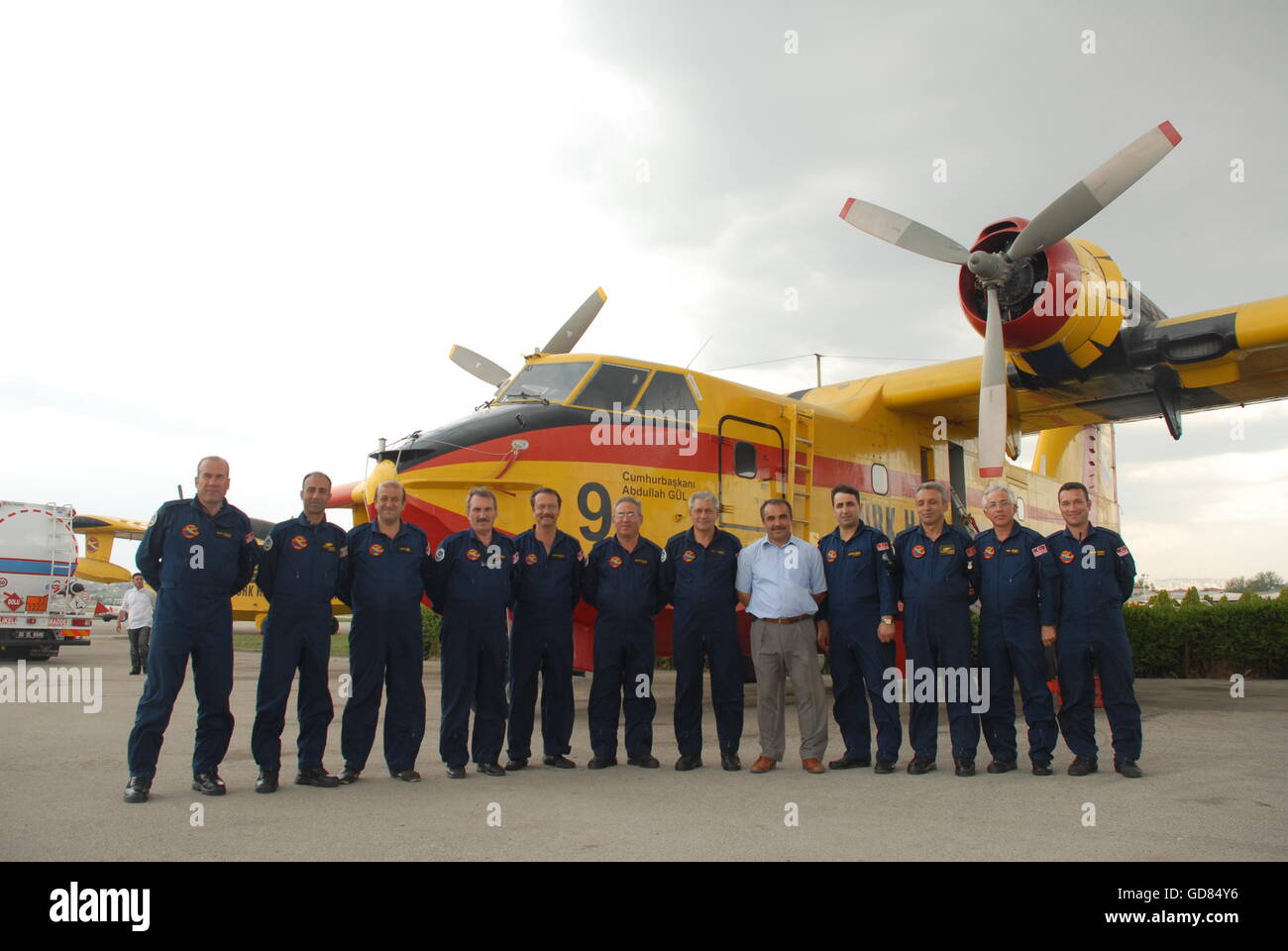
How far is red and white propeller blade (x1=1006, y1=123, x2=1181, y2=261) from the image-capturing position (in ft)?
29.8

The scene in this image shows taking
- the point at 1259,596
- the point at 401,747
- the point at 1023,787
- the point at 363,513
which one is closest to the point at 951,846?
the point at 1023,787

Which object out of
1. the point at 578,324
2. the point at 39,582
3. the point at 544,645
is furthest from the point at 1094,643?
the point at 39,582

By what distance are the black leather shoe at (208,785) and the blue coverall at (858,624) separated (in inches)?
164

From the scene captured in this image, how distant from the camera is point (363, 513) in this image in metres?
11.4

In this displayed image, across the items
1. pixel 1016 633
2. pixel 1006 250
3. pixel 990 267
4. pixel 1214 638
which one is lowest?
pixel 1214 638

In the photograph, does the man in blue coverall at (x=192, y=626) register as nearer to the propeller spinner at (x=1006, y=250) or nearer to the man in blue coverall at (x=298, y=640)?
the man in blue coverall at (x=298, y=640)

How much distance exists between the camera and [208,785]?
5332 millimetres

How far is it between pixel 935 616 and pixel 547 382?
4795mm

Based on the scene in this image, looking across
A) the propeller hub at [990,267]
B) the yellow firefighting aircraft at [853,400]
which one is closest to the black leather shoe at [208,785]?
the yellow firefighting aircraft at [853,400]

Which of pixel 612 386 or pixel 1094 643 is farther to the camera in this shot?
pixel 612 386

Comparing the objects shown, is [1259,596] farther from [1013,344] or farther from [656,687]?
[656,687]

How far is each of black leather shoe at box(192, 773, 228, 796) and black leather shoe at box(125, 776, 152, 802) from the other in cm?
28

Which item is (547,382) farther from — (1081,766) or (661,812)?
(1081,766)
